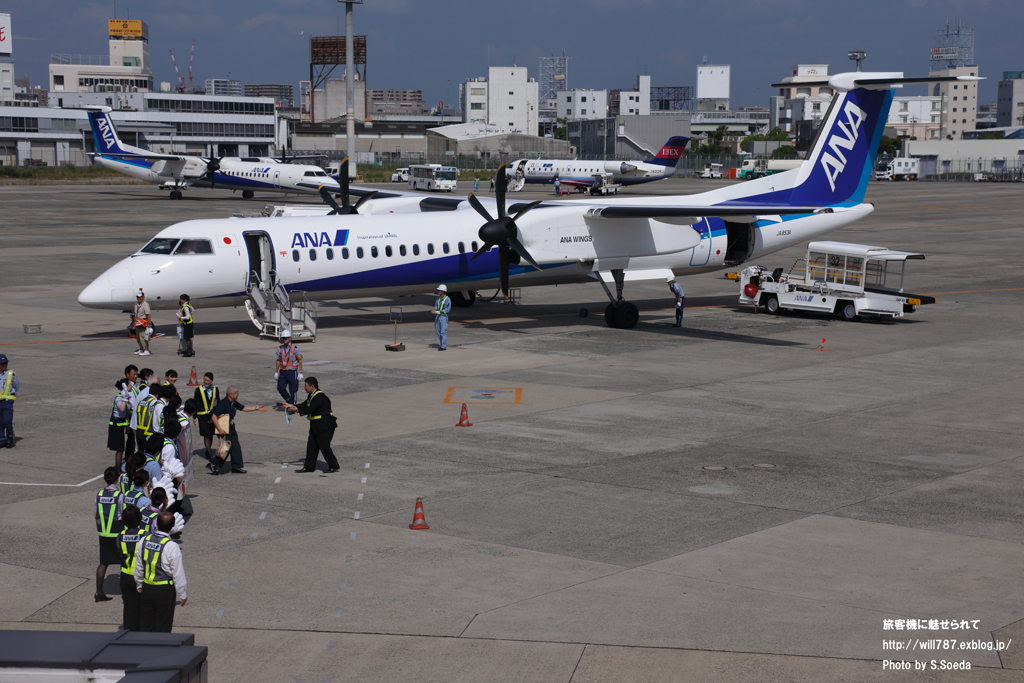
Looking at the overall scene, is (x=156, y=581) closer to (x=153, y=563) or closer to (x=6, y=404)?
(x=153, y=563)

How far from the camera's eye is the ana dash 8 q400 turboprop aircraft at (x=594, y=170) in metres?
105

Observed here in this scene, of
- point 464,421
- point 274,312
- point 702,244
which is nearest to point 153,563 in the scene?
point 464,421

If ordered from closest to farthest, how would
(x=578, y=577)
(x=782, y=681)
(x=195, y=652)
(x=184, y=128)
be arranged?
(x=195, y=652), (x=782, y=681), (x=578, y=577), (x=184, y=128)

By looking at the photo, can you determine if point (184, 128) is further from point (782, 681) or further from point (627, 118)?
point (782, 681)

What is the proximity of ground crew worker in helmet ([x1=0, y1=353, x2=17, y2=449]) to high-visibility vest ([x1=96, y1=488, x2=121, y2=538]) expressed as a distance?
7.07 m

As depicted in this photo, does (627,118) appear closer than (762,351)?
No

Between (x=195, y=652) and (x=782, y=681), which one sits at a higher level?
(x=195, y=652)

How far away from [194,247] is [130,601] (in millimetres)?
19255

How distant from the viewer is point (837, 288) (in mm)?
32906

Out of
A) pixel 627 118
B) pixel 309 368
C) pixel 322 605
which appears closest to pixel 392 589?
pixel 322 605

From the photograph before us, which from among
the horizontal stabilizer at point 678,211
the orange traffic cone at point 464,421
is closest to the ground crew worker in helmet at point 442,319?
the horizontal stabilizer at point 678,211

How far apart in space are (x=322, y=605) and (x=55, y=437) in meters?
9.98

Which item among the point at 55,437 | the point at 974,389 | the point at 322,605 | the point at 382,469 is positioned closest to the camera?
the point at 322,605

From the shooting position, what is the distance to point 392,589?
39.7 feet
